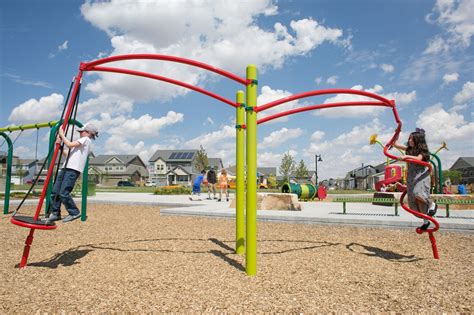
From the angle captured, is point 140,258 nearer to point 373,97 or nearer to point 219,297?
point 219,297

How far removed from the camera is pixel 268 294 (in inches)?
124

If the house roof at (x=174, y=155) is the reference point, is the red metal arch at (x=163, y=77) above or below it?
below

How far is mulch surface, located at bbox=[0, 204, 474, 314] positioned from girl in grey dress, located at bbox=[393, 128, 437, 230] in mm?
705

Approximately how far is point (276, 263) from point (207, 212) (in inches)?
199

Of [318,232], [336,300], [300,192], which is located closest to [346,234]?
[318,232]

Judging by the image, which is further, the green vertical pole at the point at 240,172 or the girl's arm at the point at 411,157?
the green vertical pole at the point at 240,172

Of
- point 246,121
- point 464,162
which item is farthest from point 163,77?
point 464,162

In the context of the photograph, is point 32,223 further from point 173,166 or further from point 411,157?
point 173,166

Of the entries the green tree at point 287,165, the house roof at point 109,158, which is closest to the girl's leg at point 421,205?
the green tree at point 287,165

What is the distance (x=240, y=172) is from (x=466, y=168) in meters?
76.7

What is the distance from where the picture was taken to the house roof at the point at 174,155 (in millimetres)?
73525

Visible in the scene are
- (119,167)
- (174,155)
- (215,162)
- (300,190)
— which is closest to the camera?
(300,190)

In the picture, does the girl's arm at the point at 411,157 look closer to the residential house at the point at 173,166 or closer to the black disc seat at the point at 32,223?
the black disc seat at the point at 32,223

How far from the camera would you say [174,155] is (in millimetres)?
76625
